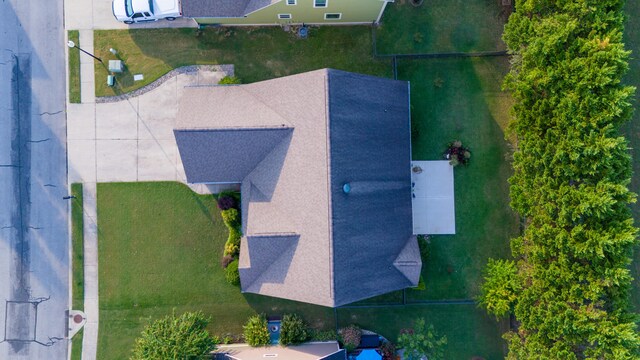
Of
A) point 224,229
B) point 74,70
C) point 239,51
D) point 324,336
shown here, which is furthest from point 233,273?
point 74,70

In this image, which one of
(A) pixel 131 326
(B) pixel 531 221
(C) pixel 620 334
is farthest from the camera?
(A) pixel 131 326

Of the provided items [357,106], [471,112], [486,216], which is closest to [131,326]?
[357,106]

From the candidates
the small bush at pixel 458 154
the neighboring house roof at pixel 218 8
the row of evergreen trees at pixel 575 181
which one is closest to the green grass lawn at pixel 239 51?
the neighboring house roof at pixel 218 8

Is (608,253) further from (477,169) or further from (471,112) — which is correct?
(471,112)

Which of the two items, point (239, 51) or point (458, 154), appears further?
point (239, 51)

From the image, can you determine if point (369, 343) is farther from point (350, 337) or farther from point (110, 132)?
point (110, 132)
